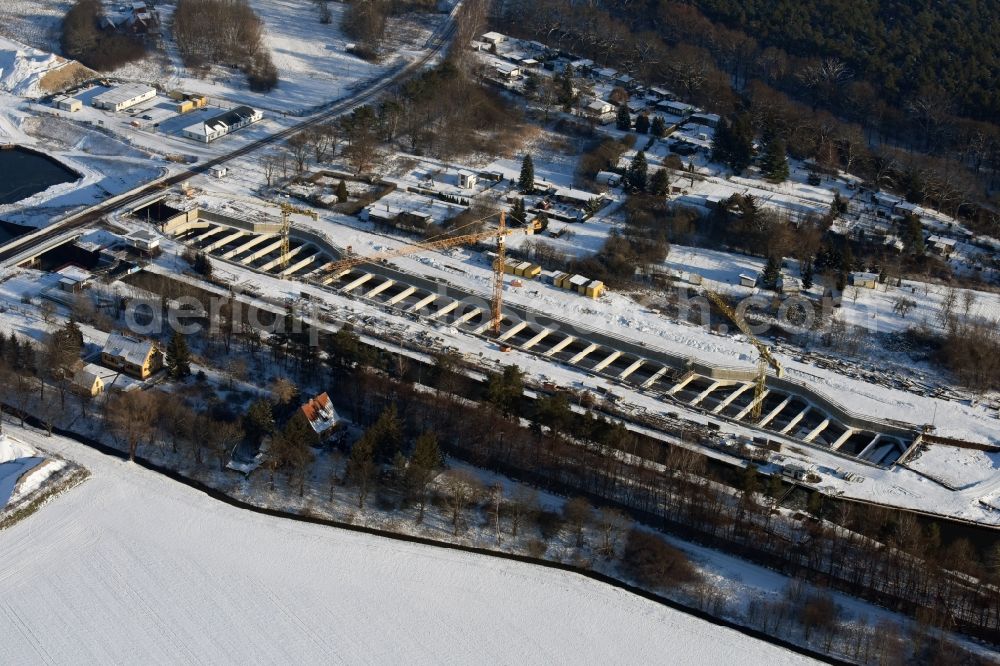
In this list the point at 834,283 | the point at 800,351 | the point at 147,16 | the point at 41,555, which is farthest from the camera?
the point at 147,16

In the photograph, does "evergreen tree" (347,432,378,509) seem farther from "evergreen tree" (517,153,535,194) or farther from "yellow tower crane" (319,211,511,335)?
"evergreen tree" (517,153,535,194)

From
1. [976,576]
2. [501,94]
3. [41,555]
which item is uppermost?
[501,94]

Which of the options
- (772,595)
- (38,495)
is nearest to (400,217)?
(38,495)

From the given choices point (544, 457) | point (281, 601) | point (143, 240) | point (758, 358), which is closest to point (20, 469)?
point (281, 601)

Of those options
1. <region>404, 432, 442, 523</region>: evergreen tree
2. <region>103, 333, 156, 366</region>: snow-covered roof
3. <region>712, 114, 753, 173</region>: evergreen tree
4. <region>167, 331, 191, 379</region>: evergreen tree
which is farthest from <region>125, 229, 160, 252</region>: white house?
<region>712, 114, 753, 173</region>: evergreen tree

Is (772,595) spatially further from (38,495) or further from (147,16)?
(147,16)

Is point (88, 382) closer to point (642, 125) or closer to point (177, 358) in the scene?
point (177, 358)
